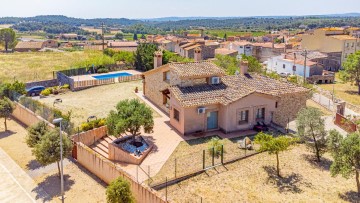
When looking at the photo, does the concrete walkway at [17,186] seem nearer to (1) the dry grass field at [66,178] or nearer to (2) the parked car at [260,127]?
(1) the dry grass field at [66,178]

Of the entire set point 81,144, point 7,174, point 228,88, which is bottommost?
point 7,174

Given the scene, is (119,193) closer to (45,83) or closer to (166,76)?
(166,76)

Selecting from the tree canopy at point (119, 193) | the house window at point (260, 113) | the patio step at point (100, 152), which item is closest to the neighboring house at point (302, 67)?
the house window at point (260, 113)

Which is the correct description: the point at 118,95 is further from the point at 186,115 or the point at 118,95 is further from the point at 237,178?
the point at 237,178

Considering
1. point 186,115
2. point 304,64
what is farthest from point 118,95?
point 304,64

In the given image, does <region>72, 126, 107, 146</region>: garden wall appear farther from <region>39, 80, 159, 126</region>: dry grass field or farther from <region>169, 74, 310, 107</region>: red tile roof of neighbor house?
<region>169, 74, 310, 107</region>: red tile roof of neighbor house

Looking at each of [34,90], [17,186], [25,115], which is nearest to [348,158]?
[17,186]
